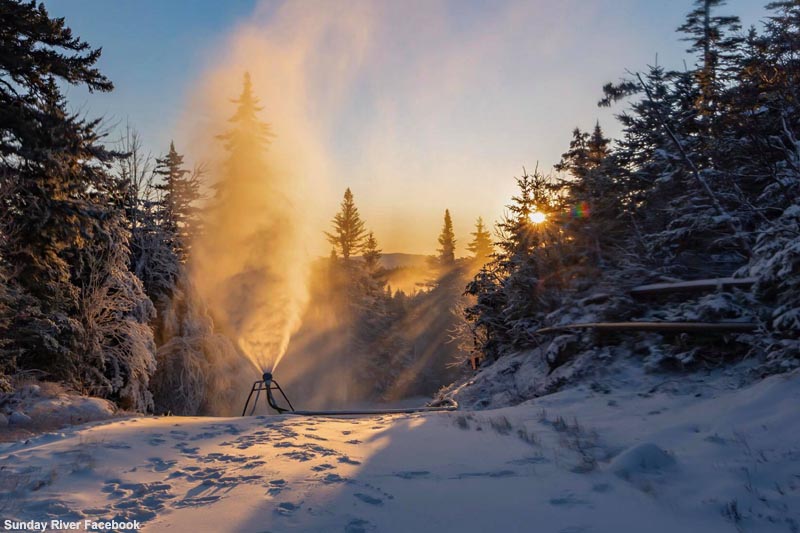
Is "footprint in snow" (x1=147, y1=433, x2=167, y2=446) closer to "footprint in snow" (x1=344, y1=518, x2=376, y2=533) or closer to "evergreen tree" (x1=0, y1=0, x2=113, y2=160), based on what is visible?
"footprint in snow" (x1=344, y1=518, x2=376, y2=533)

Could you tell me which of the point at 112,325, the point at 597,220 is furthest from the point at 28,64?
the point at 597,220

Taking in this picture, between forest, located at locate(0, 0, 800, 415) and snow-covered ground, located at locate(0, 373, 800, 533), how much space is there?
334 cm

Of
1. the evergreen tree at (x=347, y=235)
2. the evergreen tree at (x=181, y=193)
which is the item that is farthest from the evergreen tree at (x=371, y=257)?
the evergreen tree at (x=181, y=193)

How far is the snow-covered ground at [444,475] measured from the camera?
134 inches

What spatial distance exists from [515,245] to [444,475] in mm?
19212

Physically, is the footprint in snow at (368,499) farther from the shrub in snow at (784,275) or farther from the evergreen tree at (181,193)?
the evergreen tree at (181,193)

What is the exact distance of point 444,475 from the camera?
4.50 m

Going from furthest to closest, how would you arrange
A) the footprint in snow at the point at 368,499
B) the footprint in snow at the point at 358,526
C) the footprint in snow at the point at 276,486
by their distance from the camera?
the footprint in snow at the point at 276,486 < the footprint in snow at the point at 368,499 < the footprint in snow at the point at 358,526

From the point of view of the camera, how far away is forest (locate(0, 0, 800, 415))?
31.3 ft

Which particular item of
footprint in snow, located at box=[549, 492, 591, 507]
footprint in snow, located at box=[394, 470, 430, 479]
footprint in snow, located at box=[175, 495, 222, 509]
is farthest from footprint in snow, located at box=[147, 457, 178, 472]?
footprint in snow, located at box=[549, 492, 591, 507]

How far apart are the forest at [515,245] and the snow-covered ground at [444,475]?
334cm

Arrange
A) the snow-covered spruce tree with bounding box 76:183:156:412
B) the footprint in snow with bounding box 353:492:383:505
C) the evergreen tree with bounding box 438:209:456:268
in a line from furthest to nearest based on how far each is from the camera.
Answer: the evergreen tree with bounding box 438:209:456:268, the snow-covered spruce tree with bounding box 76:183:156:412, the footprint in snow with bounding box 353:492:383:505

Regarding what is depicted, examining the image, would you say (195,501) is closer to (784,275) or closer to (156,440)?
(156,440)

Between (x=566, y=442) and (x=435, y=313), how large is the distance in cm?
4985
